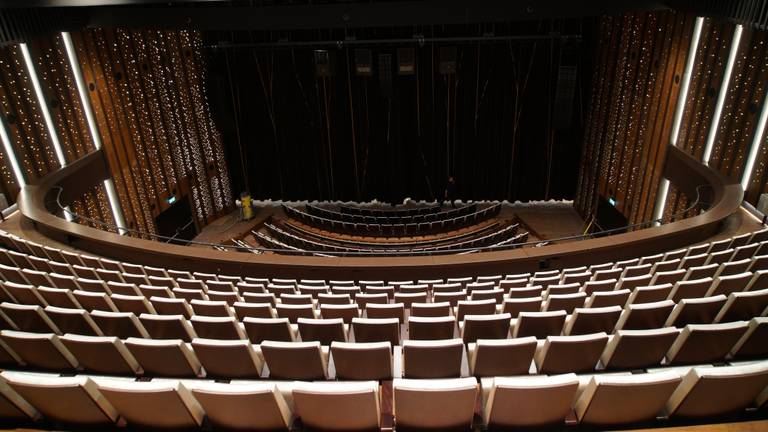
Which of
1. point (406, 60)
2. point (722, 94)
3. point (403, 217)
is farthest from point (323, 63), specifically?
point (722, 94)

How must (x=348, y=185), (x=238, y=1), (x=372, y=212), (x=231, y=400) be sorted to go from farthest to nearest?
1. (x=348, y=185)
2. (x=372, y=212)
3. (x=238, y=1)
4. (x=231, y=400)

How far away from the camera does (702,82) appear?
7.64 meters

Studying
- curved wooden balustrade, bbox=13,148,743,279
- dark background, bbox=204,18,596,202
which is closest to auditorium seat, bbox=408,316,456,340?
curved wooden balustrade, bbox=13,148,743,279

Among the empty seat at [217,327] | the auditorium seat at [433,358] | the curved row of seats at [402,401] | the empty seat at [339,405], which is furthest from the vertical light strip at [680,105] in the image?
the empty seat at [339,405]

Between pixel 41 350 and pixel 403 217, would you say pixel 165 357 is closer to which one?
pixel 41 350

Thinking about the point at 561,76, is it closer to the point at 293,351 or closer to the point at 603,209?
the point at 603,209

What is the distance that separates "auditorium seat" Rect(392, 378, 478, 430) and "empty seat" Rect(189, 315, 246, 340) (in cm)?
172

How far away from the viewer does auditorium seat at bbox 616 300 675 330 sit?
3.28 meters

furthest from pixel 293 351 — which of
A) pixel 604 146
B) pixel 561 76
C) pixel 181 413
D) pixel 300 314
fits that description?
pixel 604 146

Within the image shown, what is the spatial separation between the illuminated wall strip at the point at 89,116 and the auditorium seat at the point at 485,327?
7.05 metres

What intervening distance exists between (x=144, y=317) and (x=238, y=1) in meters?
7.68

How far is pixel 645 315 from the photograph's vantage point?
3.32 meters

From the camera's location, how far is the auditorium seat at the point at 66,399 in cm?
198

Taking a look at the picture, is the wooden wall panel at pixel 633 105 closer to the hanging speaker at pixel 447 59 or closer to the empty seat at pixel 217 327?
the hanging speaker at pixel 447 59
